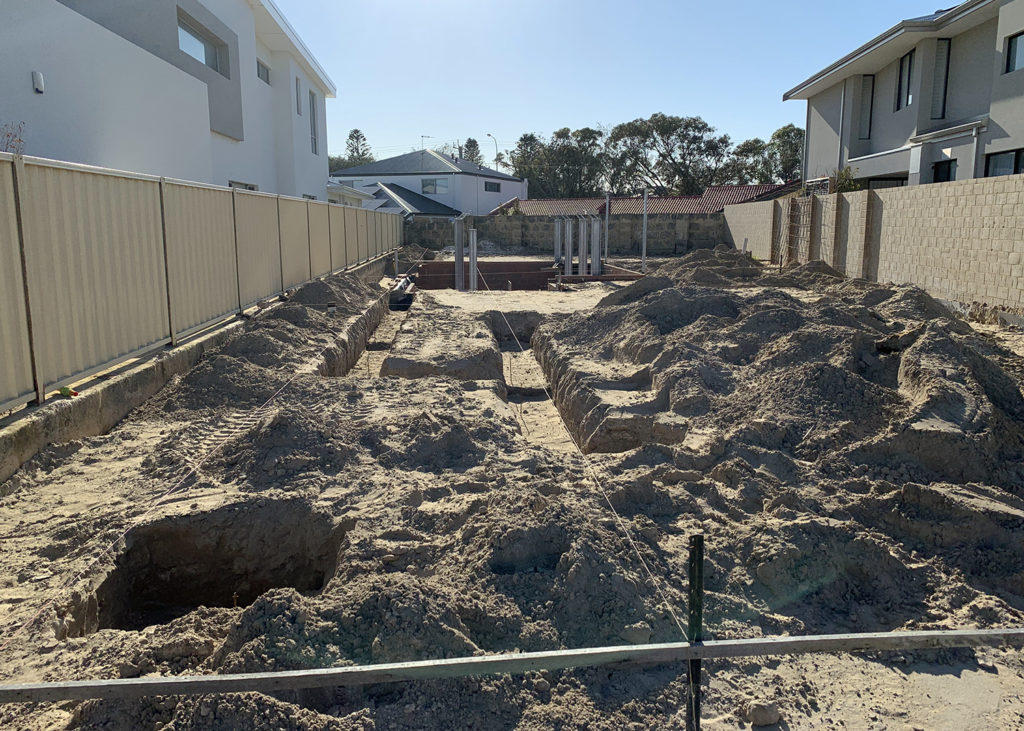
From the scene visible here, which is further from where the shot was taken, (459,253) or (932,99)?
(932,99)

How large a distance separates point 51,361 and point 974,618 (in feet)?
18.9

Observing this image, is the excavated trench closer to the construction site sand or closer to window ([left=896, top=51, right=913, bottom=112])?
the construction site sand

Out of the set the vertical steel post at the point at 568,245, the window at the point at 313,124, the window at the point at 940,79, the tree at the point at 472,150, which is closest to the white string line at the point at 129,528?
the vertical steel post at the point at 568,245

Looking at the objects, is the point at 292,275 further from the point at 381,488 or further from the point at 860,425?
the point at 860,425

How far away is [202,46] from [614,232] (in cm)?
1764

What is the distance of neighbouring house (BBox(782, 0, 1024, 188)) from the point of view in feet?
54.6

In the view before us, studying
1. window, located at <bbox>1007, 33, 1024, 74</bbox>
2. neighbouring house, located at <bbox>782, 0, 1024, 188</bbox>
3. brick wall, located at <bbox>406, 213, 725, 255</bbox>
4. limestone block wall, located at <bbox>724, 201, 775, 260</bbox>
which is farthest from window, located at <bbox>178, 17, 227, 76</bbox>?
window, located at <bbox>1007, 33, 1024, 74</bbox>

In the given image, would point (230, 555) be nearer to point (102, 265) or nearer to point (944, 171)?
point (102, 265)

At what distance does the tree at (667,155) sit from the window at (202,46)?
134ft

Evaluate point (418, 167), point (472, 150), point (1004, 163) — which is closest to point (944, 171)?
point (1004, 163)

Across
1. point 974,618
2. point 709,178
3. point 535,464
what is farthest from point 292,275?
point 709,178

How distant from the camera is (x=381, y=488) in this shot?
14.8ft

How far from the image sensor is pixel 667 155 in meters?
55.5

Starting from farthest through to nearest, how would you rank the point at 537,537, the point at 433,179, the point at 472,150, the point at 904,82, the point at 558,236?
the point at 472,150 → the point at 433,179 → the point at 558,236 → the point at 904,82 → the point at 537,537
